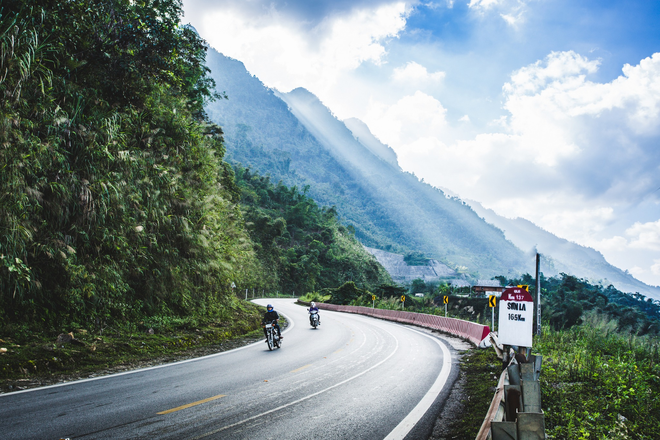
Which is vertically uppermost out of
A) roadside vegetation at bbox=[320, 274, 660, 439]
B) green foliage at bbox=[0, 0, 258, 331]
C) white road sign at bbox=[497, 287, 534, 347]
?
green foliage at bbox=[0, 0, 258, 331]

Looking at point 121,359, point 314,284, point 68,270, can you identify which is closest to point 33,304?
point 68,270

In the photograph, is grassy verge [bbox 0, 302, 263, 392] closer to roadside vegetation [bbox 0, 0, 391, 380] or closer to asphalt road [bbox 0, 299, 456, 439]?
roadside vegetation [bbox 0, 0, 391, 380]

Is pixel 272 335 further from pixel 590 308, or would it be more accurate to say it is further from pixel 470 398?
pixel 590 308

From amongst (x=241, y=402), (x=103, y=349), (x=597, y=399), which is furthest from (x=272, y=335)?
(x=597, y=399)

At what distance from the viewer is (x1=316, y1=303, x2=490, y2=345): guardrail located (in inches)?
600

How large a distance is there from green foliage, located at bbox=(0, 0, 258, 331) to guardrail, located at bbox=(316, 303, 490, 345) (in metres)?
11.0

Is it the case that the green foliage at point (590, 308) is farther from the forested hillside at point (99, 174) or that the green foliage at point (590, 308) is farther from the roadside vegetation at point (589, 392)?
the forested hillside at point (99, 174)

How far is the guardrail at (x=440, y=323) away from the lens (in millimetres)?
15234

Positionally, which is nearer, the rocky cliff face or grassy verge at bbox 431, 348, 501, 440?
grassy verge at bbox 431, 348, 501, 440

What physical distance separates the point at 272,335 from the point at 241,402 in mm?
6877

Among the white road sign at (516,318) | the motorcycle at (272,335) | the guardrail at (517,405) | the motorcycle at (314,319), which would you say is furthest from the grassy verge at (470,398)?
the motorcycle at (314,319)

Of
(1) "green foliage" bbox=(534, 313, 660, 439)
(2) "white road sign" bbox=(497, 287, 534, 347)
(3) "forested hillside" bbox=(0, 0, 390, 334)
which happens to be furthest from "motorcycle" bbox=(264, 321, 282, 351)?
(2) "white road sign" bbox=(497, 287, 534, 347)

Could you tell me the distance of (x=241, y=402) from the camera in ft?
20.7

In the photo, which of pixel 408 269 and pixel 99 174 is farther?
pixel 408 269
